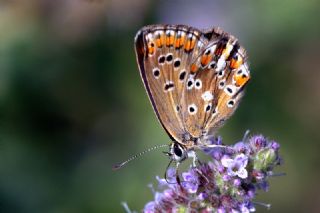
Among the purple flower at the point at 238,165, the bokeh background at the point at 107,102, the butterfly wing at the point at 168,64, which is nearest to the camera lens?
the purple flower at the point at 238,165

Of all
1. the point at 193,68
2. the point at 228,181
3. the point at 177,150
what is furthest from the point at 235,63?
the point at 228,181

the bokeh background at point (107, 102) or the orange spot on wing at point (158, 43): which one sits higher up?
the bokeh background at point (107, 102)

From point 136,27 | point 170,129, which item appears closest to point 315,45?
point 136,27

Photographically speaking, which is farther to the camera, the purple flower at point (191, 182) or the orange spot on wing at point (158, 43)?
the orange spot on wing at point (158, 43)

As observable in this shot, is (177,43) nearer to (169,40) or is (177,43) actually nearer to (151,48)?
(169,40)

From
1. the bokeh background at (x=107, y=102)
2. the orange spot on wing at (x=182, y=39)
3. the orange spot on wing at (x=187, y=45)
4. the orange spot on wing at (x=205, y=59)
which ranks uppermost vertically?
the bokeh background at (x=107, y=102)

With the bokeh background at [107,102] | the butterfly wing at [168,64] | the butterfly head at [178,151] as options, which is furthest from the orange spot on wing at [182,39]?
the bokeh background at [107,102]

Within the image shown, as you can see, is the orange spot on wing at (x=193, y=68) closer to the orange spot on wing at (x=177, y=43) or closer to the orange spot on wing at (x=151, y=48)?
the orange spot on wing at (x=177, y=43)

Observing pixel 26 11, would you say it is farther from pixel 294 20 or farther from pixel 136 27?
pixel 294 20
